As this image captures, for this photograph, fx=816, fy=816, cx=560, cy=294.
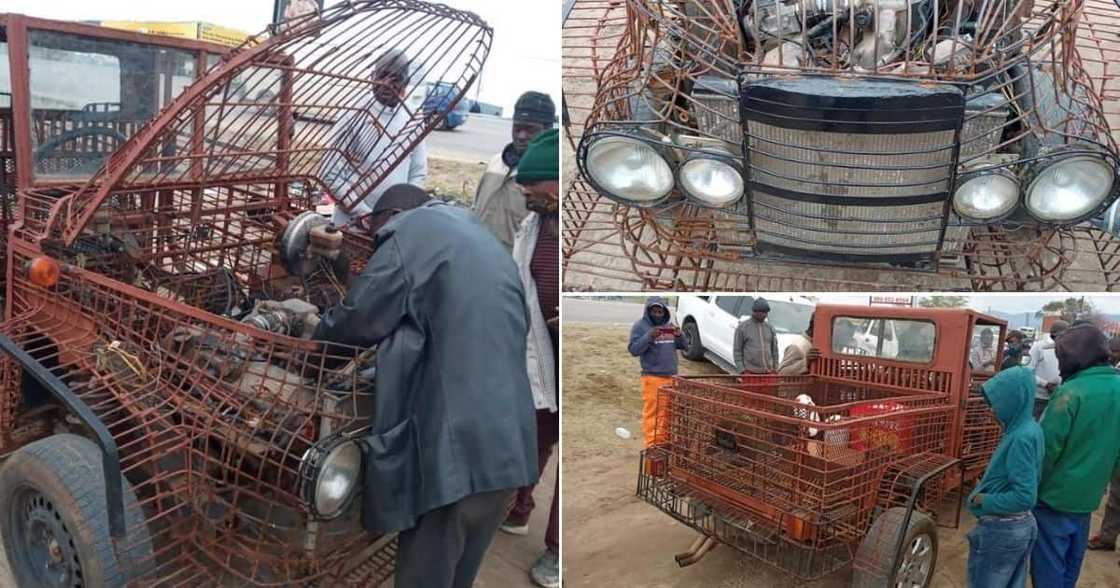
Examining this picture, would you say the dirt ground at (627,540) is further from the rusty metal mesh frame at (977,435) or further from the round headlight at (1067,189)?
the round headlight at (1067,189)

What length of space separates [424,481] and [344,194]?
2557mm

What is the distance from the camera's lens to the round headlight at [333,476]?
2344mm

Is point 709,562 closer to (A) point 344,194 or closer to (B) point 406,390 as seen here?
(B) point 406,390

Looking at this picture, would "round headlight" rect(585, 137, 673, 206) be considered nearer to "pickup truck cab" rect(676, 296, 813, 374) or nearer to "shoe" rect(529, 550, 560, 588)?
"shoe" rect(529, 550, 560, 588)

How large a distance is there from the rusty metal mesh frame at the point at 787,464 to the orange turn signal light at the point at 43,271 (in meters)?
2.71

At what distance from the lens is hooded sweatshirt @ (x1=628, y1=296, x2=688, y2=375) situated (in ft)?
19.7

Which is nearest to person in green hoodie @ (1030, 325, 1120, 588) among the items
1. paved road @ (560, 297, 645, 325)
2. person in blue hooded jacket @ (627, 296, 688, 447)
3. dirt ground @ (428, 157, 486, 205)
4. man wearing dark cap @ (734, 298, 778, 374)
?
person in blue hooded jacket @ (627, 296, 688, 447)

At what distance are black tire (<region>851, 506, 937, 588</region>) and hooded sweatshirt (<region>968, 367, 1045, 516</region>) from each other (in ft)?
0.95

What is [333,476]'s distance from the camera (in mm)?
2379

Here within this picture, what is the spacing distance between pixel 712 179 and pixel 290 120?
2.42 meters

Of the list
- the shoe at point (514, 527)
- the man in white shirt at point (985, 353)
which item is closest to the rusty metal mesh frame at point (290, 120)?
the shoe at point (514, 527)

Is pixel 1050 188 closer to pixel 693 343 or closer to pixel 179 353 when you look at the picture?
pixel 179 353

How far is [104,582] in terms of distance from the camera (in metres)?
2.48

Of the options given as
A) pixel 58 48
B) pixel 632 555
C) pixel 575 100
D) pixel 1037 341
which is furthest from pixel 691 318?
pixel 58 48
